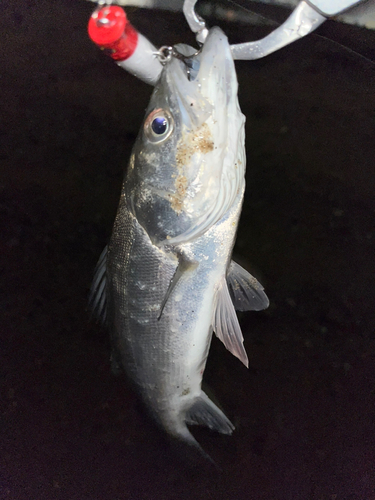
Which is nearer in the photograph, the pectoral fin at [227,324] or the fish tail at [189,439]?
the pectoral fin at [227,324]

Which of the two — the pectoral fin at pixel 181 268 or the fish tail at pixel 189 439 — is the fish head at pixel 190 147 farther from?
the fish tail at pixel 189 439

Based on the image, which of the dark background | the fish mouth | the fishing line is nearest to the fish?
the fish mouth

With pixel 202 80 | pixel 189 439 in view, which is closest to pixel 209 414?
pixel 189 439

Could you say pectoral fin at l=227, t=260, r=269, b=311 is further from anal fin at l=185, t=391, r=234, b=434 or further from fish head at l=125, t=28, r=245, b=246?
anal fin at l=185, t=391, r=234, b=434

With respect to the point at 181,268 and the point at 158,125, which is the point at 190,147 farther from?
the point at 181,268

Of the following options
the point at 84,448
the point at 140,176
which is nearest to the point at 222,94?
the point at 140,176

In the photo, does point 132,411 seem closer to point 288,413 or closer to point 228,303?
point 288,413

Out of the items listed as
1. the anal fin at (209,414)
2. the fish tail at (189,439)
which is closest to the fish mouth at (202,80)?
the anal fin at (209,414)

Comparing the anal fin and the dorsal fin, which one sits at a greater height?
the dorsal fin
